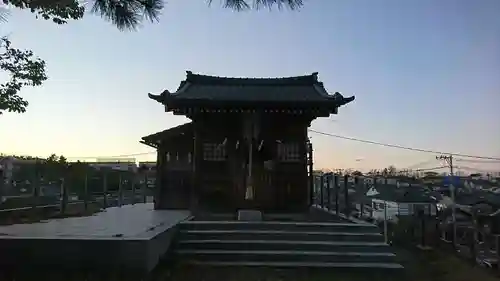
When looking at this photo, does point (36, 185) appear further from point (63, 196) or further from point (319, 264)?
point (319, 264)

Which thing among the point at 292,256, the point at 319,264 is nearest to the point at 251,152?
the point at 292,256

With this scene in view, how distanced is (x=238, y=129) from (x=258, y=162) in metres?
1.03

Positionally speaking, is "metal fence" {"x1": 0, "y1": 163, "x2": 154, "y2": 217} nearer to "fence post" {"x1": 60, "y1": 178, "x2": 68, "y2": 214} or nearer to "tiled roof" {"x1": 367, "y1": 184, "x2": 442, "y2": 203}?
"fence post" {"x1": 60, "y1": 178, "x2": 68, "y2": 214}

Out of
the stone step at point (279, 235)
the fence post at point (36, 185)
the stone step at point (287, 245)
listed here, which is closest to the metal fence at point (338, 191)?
the stone step at point (279, 235)

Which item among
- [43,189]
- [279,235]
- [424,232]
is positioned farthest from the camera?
[43,189]

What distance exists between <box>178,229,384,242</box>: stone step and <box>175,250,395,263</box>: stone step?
47cm

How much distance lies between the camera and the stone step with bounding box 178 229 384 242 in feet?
23.1

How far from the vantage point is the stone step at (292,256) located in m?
6.48

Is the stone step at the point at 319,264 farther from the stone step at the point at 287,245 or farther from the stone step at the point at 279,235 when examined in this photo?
the stone step at the point at 279,235

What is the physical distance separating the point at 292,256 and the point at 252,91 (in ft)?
18.5

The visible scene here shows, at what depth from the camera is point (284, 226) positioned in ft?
24.6

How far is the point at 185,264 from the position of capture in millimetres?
6281

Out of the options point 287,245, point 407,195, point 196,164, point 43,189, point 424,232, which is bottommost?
point 407,195

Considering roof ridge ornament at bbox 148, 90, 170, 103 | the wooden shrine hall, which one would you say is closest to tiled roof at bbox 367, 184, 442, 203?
the wooden shrine hall
